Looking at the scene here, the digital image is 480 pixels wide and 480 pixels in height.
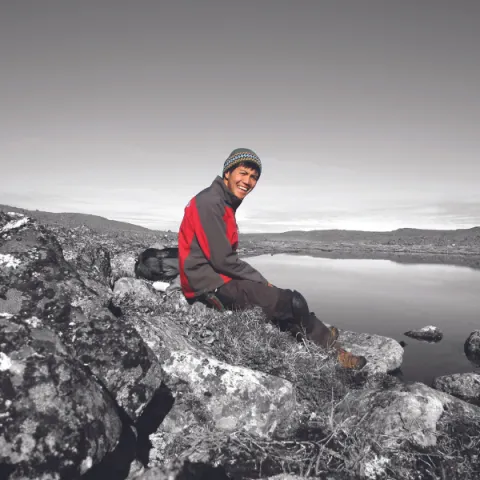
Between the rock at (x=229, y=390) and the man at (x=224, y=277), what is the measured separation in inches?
65.1

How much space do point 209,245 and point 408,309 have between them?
1172 centimetres

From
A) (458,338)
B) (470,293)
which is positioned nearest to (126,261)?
(458,338)

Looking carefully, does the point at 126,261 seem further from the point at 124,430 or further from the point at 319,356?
the point at 124,430

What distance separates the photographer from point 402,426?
140 inches

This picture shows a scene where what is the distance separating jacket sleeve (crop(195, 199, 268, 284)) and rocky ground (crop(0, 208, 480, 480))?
1.20 meters

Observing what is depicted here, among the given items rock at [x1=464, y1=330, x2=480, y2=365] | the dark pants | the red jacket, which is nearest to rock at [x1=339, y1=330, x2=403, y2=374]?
the dark pants

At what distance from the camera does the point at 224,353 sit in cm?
427


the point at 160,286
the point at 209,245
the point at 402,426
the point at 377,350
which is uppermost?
the point at 209,245

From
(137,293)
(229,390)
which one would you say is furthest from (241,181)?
(229,390)

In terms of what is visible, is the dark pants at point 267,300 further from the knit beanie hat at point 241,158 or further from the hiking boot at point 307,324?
the knit beanie hat at point 241,158

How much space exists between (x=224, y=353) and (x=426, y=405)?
255 centimetres

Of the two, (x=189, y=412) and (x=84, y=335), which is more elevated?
(x=84, y=335)

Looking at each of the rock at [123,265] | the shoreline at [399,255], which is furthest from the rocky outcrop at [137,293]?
the shoreline at [399,255]

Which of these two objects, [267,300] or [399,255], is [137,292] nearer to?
[267,300]
